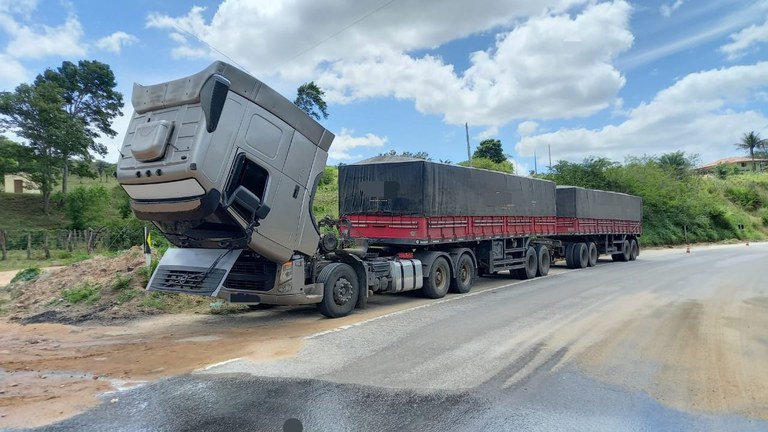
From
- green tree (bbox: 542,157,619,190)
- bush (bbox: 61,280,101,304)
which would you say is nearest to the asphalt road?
bush (bbox: 61,280,101,304)

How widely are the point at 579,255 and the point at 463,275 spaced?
976 centimetres

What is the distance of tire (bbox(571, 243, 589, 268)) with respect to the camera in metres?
20.3

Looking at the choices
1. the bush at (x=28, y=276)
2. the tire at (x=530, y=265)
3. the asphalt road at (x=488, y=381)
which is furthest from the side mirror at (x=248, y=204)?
the tire at (x=530, y=265)

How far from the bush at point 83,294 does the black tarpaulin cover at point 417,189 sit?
18.5 feet

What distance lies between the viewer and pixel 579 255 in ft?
66.6

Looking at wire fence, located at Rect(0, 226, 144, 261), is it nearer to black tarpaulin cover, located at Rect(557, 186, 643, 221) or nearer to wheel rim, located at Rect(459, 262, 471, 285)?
wheel rim, located at Rect(459, 262, 471, 285)

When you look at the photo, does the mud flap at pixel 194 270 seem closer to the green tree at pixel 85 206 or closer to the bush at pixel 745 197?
the green tree at pixel 85 206

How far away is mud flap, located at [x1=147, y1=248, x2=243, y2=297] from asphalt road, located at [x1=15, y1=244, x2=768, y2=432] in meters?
1.56

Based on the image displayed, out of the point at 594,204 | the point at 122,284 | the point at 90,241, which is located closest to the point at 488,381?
the point at 122,284

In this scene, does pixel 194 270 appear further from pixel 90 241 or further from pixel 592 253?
pixel 90 241

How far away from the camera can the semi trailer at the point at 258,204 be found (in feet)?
20.9

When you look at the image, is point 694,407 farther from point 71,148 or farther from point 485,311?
point 71,148

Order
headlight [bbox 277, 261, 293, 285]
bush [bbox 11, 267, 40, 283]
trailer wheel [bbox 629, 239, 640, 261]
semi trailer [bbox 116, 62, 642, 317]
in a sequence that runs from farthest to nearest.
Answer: trailer wheel [bbox 629, 239, 640, 261], bush [bbox 11, 267, 40, 283], headlight [bbox 277, 261, 293, 285], semi trailer [bbox 116, 62, 642, 317]

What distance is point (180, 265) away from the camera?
7410mm
